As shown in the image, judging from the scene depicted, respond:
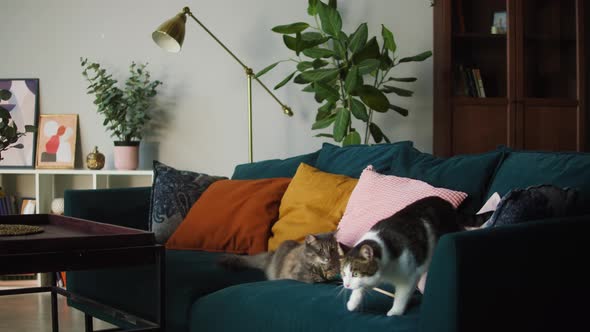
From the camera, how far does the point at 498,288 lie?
1911mm

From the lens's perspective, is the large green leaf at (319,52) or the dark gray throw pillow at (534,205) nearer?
the dark gray throw pillow at (534,205)

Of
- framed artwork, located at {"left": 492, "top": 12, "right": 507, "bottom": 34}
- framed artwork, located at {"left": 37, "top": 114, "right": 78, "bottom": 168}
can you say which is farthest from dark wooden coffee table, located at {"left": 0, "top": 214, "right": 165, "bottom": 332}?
framed artwork, located at {"left": 492, "top": 12, "right": 507, "bottom": 34}

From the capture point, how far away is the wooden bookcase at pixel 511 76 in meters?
4.89

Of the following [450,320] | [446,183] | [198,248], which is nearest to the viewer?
[450,320]

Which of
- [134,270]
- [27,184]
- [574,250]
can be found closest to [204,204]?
[134,270]

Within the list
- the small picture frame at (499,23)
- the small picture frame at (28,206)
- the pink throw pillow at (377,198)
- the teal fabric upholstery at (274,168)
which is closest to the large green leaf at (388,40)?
the small picture frame at (499,23)

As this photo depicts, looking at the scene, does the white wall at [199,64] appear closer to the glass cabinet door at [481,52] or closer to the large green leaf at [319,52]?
the glass cabinet door at [481,52]

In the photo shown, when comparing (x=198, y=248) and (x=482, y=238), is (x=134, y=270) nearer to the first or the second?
(x=198, y=248)

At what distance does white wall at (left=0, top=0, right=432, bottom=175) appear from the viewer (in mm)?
5113

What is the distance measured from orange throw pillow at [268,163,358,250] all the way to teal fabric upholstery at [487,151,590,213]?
2.06ft

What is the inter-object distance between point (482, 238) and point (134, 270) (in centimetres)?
158

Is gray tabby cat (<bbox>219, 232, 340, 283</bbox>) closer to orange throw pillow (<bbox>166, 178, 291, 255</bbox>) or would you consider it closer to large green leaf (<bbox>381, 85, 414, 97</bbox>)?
orange throw pillow (<bbox>166, 178, 291, 255</bbox>)

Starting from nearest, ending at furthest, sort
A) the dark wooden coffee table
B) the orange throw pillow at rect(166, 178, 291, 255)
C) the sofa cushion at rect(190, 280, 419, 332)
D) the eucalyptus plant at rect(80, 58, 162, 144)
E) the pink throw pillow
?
the sofa cushion at rect(190, 280, 419, 332), the dark wooden coffee table, the pink throw pillow, the orange throw pillow at rect(166, 178, 291, 255), the eucalyptus plant at rect(80, 58, 162, 144)

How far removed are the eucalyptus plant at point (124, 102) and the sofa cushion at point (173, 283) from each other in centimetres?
193
